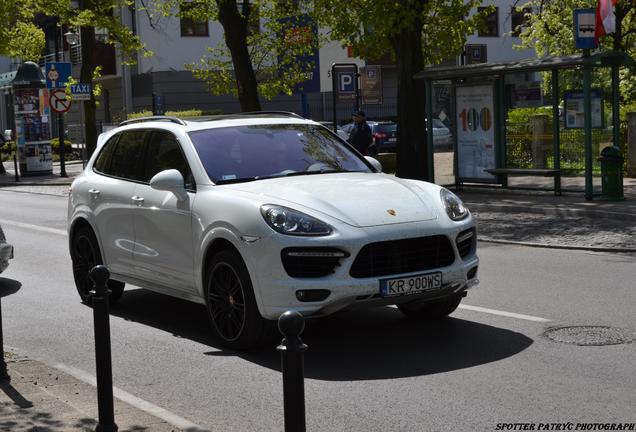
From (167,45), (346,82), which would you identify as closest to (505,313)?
(346,82)

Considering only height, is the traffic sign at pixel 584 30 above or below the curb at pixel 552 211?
above

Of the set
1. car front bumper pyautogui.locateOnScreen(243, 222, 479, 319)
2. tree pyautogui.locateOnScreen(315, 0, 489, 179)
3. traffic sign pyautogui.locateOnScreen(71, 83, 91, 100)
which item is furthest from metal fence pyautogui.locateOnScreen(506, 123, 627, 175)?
traffic sign pyautogui.locateOnScreen(71, 83, 91, 100)

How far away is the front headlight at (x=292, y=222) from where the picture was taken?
7.67 metres

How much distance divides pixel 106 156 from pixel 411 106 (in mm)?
13144

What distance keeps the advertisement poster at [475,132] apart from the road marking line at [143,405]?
47.4 feet

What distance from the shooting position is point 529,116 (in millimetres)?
20609

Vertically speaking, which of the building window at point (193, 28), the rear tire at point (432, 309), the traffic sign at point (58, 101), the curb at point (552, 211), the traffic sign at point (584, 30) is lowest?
the curb at point (552, 211)

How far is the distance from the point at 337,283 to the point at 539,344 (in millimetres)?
1524

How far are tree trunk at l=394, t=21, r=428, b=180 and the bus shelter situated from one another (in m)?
0.29

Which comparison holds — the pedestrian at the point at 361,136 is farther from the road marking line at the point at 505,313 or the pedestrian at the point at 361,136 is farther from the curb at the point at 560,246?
the road marking line at the point at 505,313

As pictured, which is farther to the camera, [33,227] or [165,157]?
[33,227]

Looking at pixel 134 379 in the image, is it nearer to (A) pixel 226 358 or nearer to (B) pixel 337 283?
(A) pixel 226 358

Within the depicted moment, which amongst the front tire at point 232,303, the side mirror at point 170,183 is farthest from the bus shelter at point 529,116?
the front tire at point 232,303

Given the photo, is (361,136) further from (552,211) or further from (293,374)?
(293,374)
